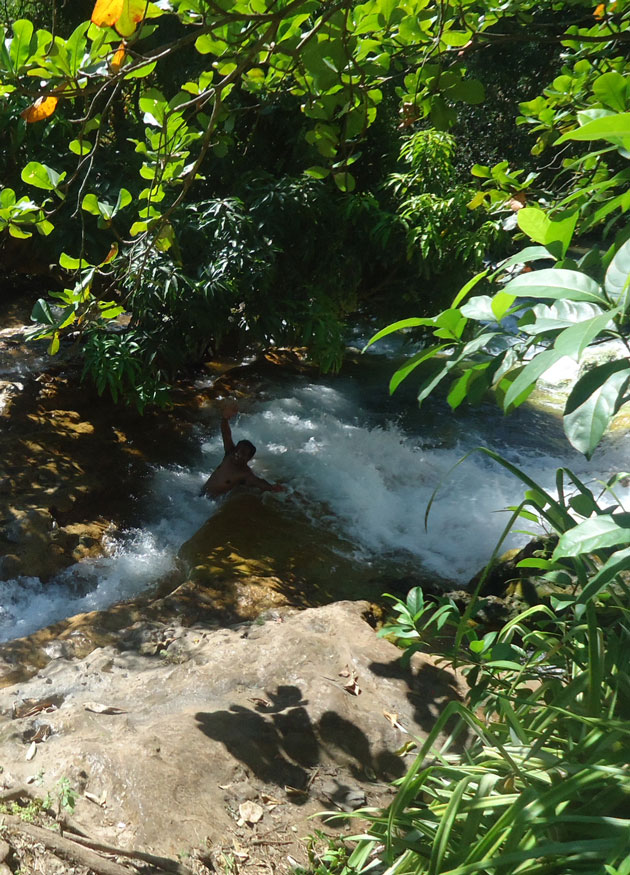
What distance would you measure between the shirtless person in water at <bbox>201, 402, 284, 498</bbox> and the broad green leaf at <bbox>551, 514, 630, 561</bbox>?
525 centimetres

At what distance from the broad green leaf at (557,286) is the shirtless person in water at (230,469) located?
5231 mm

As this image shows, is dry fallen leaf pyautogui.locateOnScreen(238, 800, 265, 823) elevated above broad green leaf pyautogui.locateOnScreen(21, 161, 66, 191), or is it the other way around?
broad green leaf pyautogui.locateOnScreen(21, 161, 66, 191)

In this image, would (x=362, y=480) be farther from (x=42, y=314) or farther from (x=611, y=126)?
(x=611, y=126)

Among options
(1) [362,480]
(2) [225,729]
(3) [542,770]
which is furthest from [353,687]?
(1) [362,480]

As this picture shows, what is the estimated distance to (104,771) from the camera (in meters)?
2.28

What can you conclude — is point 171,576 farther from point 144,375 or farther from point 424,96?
point 424,96

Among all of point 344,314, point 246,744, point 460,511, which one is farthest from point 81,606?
point 344,314

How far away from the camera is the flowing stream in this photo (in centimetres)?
507

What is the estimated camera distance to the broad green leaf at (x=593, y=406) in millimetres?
922

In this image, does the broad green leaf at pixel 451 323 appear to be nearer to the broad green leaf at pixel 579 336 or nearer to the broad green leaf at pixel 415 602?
the broad green leaf at pixel 579 336

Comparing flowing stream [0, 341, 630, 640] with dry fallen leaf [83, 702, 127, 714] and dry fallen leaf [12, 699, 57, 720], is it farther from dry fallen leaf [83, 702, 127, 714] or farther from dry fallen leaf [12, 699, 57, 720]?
dry fallen leaf [83, 702, 127, 714]

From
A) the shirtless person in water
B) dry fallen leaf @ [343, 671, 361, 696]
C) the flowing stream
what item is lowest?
the flowing stream

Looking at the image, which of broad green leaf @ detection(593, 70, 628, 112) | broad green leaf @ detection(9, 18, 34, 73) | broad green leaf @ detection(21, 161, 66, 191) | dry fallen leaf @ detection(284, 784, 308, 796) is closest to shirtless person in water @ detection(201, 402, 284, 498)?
dry fallen leaf @ detection(284, 784, 308, 796)

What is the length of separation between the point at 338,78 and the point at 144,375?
4.68 m
